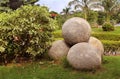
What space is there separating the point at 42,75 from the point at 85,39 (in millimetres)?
2522

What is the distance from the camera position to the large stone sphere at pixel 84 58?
447 inches

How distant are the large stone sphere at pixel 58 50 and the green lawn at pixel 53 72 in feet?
1.91

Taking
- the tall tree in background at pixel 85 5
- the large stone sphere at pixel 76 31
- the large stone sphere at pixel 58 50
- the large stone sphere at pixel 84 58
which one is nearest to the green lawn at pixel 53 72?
the large stone sphere at pixel 84 58

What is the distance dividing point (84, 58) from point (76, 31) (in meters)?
1.49

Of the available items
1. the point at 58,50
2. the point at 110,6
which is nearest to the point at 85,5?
the point at 110,6

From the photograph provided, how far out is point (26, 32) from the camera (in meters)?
12.7

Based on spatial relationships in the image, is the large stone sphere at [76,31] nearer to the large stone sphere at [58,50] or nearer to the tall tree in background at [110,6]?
the large stone sphere at [58,50]

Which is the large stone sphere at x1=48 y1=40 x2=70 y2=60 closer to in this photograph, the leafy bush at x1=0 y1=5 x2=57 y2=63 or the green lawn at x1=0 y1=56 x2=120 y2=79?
the leafy bush at x1=0 y1=5 x2=57 y2=63

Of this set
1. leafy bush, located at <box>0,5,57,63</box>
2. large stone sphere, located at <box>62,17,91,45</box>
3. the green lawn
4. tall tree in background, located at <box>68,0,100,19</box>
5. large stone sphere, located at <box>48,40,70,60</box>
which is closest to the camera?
the green lawn

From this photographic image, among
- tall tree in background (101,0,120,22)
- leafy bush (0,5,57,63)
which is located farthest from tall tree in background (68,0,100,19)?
leafy bush (0,5,57,63)

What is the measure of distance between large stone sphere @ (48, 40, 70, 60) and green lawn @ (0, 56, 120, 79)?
58 cm

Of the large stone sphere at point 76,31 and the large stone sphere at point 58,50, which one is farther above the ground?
the large stone sphere at point 76,31

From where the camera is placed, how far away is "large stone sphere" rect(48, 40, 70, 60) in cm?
1281

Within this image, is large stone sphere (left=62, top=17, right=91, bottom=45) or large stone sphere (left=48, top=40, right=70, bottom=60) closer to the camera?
large stone sphere (left=62, top=17, right=91, bottom=45)
